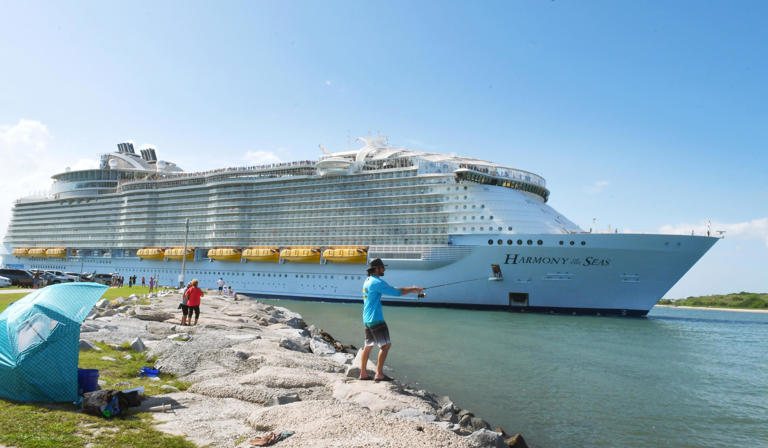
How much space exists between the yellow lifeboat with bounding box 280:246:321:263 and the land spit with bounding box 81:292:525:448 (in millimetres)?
30111

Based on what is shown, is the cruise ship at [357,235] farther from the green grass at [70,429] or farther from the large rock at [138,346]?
the green grass at [70,429]

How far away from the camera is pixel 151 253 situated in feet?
177

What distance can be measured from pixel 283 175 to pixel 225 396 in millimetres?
43430

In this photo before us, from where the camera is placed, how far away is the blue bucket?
20.1 ft

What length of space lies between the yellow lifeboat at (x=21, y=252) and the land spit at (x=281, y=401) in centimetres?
6855

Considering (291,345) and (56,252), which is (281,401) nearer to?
(291,345)

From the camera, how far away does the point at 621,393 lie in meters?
11.9

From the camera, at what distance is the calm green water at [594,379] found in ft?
29.7

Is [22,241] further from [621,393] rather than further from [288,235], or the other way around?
[621,393]

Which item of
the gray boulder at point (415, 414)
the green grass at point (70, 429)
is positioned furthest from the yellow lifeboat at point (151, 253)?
the gray boulder at point (415, 414)

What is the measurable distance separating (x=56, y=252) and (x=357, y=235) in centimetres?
4608

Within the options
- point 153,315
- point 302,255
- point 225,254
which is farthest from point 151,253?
point 153,315

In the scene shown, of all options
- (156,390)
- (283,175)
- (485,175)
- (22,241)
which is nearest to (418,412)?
(156,390)

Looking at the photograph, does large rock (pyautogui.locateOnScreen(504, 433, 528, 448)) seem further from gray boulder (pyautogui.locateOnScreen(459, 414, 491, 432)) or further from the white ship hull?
the white ship hull
